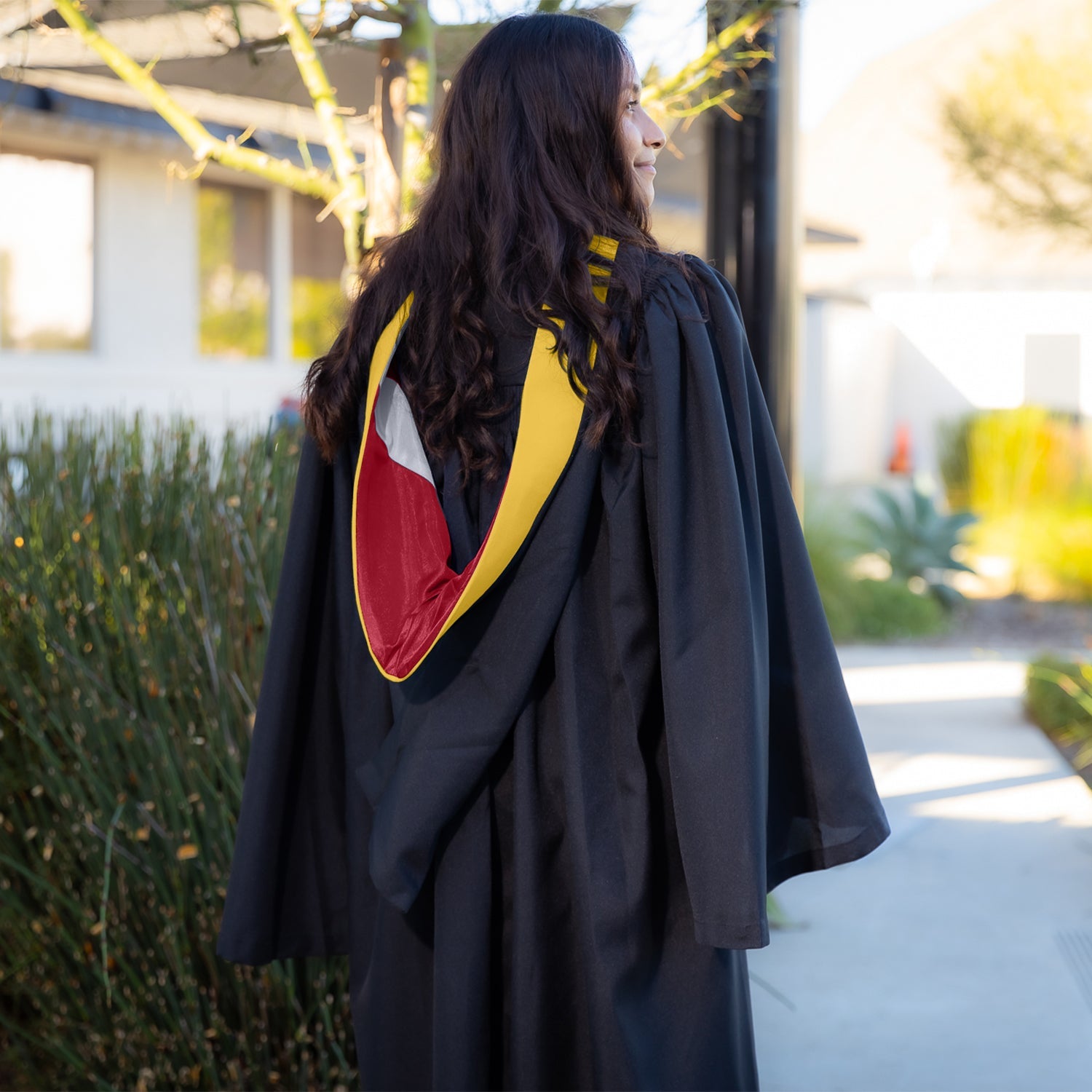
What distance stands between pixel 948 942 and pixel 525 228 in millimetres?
2238

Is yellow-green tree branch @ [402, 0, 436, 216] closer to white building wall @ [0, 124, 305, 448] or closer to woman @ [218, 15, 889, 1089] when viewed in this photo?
woman @ [218, 15, 889, 1089]

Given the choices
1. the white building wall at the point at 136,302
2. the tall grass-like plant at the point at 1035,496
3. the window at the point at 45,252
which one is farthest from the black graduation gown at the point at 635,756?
the window at the point at 45,252

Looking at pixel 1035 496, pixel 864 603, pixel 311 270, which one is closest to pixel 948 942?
pixel 864 603

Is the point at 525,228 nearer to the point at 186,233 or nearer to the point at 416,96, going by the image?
the point at 416,96

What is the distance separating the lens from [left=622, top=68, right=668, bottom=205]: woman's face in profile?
5.49 feet

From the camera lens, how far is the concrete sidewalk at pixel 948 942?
8.33 feet

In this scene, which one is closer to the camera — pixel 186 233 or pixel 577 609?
pixel 577 609

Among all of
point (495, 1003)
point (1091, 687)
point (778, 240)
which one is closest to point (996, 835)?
point (1091, 687)

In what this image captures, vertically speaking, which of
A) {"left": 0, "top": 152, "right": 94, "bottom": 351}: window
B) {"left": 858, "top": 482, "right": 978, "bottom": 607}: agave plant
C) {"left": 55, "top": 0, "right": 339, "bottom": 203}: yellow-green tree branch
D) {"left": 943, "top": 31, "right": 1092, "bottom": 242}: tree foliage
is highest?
{"left": 943, "top": 31, "right": 1092, "bottom": 242}: tree foliage

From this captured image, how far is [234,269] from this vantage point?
36.9 feet

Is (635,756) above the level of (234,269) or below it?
below

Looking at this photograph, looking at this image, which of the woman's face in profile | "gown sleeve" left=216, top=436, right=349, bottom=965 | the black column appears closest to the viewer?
the woman's face in profile

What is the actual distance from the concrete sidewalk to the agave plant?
3.45 m

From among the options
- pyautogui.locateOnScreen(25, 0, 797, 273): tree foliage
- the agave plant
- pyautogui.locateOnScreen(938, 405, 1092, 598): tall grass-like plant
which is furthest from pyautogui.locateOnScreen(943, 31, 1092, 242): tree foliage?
pyautogui.locateOnScreen(25, 0, 797, 273): tree foliage
